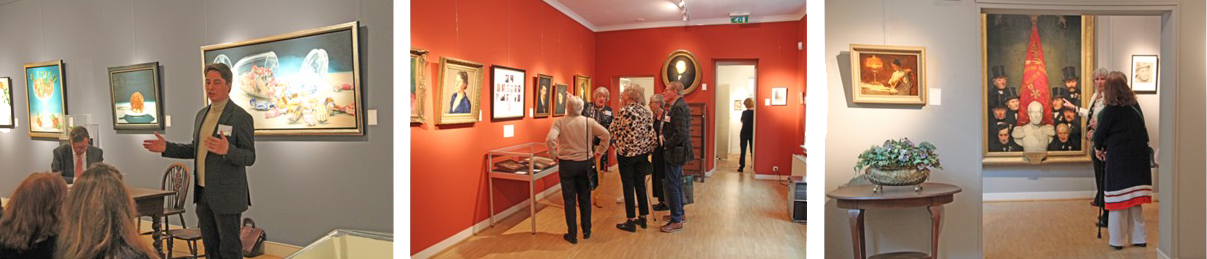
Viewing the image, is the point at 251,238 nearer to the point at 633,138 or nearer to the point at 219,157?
the point at 219,157

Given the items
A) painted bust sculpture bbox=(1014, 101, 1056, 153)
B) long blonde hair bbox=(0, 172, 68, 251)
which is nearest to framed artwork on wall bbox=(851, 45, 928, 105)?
long blonde hair bbox=(0, 172, 68, 251)

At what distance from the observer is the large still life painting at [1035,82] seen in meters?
4.92

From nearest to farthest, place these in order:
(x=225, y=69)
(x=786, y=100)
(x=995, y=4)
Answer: (x=225, y=69) → (x=786, y=100) → (x=995, y=4)

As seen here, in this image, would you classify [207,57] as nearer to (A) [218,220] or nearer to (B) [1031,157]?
(A) [218,220]

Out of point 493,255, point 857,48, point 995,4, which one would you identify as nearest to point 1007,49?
point 995,4

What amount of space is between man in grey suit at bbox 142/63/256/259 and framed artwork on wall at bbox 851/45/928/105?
9.12 ft

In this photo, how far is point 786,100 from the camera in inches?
94.4

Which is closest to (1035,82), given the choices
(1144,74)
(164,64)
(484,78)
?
(1144,74)

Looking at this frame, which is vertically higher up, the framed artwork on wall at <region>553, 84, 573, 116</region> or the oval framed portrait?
the oval framed portrait

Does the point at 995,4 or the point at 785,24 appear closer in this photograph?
the point at 785,24

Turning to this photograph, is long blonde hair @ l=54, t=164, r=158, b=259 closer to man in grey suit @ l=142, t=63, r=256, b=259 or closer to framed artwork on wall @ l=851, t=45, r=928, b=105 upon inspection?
man in grey suit @ l=142, t=63, r=256, b=259

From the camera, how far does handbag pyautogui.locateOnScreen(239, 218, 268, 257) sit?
6.11ft

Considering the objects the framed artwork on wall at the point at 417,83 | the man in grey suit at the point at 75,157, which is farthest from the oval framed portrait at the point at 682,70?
the man in grey suit at the point at 75,157

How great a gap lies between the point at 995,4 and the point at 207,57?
149 inches
